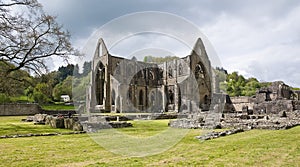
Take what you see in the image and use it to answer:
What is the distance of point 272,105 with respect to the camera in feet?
106

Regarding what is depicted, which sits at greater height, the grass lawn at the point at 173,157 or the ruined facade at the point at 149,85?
the ruined facade at the point at 149,85

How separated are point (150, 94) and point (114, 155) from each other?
4508cm

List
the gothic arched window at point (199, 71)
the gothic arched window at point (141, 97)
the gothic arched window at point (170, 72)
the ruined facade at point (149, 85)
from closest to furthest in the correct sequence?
the ruined facade at point (149, 85) → the gothic arched window at point (141, 97) → the gothic arched window at point (199, 71) → the gothic arched window at point (170, 72)

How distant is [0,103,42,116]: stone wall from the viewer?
132 feet

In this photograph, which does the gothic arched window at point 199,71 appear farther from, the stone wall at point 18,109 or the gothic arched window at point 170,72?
the stone wall at point 18,109

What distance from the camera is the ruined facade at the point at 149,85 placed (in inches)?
1870

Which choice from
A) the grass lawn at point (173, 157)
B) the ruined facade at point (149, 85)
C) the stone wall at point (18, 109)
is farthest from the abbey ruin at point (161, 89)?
the grass lawn at point (173, 157)

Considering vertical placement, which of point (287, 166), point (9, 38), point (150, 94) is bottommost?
point (287, 166)

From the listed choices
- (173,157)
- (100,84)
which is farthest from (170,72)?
(173,157)

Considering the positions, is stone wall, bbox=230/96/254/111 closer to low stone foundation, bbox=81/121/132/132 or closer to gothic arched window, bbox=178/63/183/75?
gothic arched window, bbox=178/63/183/75

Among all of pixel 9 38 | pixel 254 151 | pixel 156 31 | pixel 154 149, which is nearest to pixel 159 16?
pixel 156 31

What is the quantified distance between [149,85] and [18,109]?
84.0ft

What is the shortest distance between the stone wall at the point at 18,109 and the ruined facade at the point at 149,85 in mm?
8821

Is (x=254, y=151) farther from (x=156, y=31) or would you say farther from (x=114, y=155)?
(x=156, y=31)
